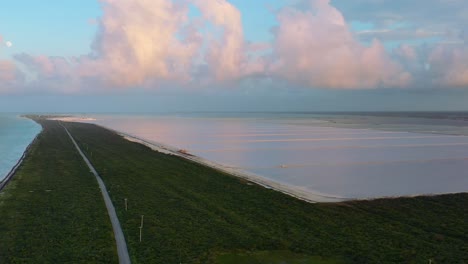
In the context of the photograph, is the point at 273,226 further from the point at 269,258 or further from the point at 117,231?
the point at 117,231

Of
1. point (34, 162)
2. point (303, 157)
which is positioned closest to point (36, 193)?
point (34, 162)

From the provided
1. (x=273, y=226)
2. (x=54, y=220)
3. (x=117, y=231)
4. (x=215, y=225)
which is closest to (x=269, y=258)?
(x=273, y=226)

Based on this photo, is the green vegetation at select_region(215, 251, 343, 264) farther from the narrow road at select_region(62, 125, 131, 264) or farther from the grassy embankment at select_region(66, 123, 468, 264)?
the narrow road at select_region(62, 125, 131, 264)

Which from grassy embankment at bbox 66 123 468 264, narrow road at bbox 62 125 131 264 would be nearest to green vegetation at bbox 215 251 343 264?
grassy embankment at bbox 66 123 468 264

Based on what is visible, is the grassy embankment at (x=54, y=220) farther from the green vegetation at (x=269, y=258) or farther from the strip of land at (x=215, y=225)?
the green vegetation at (x=269, y=258)

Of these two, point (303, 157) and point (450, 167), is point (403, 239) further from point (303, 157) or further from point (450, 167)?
point (303, 157)

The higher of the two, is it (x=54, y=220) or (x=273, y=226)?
(x=54, y=220)
